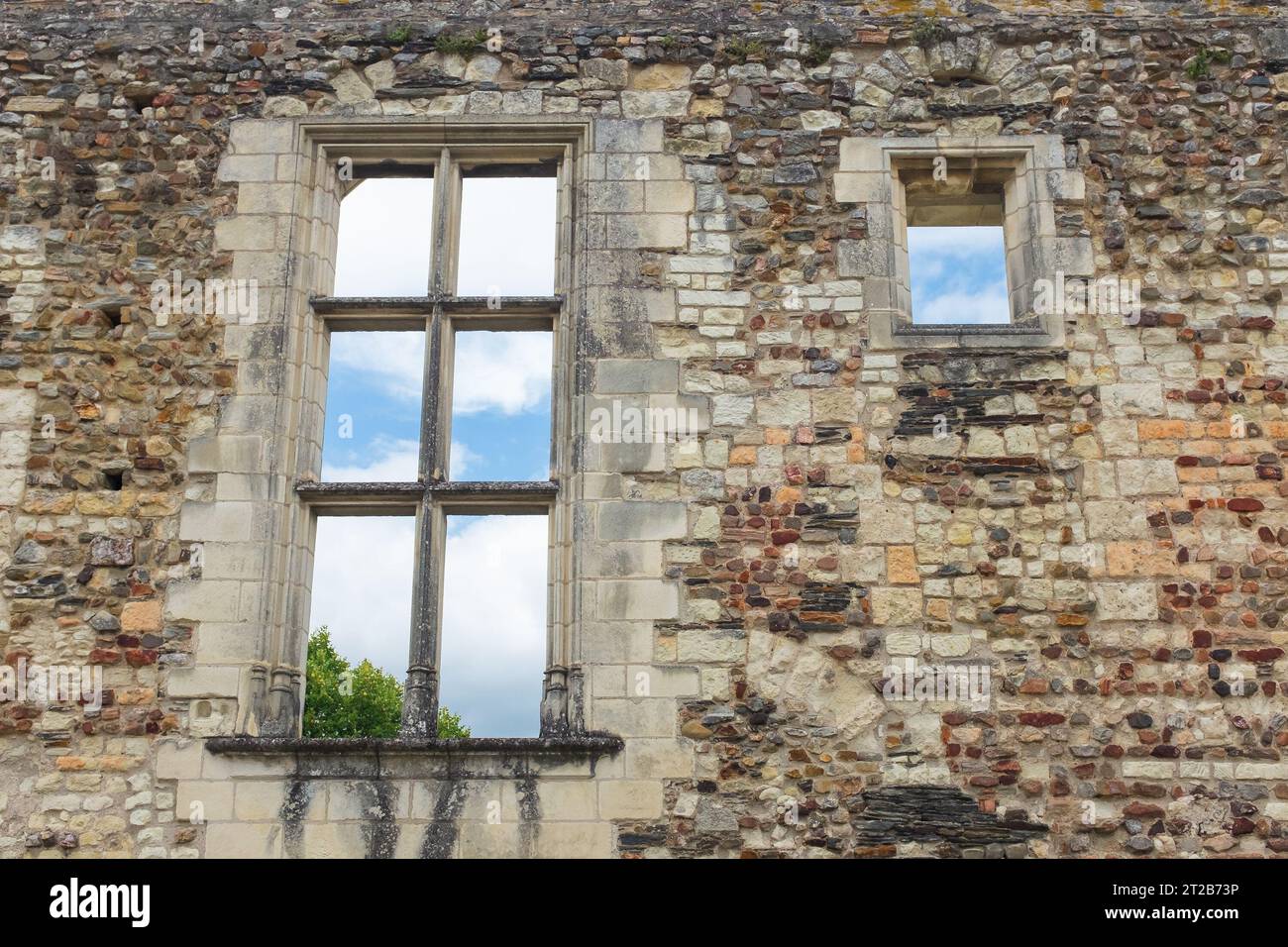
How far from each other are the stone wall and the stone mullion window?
160 millimetres

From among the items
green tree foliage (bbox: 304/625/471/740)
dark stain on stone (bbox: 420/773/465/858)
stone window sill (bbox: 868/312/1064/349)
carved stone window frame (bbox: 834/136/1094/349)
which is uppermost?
carved stone window frame (bbox: 834/136/1094/349)

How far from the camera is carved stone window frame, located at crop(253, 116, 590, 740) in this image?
6.04m

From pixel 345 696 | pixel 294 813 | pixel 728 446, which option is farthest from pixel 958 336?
pixel 345 696

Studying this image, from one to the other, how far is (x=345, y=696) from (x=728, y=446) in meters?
16.5

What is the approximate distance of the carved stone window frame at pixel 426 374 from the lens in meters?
6.04

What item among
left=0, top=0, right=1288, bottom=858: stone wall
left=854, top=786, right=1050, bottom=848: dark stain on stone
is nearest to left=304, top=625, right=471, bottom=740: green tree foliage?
left=0, top=0, right=1288, bottom=858: stone wall

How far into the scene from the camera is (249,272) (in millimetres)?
6660

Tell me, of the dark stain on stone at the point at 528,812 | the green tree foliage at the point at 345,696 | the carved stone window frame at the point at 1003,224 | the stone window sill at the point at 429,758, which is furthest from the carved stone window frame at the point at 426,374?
the green tree foliage at the point at 345,696

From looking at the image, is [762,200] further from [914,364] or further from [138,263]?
[138,263]

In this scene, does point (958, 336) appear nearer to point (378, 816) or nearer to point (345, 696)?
point (378, 816)

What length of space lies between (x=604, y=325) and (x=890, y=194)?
163 cm

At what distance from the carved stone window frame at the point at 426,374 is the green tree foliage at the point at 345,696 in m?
14.2

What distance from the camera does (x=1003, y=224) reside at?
6949 millimetres

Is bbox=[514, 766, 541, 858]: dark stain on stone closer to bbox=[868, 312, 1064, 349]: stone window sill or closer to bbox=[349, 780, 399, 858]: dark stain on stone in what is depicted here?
bbox=[349, 780, 399, 858]: dark stain on stone
